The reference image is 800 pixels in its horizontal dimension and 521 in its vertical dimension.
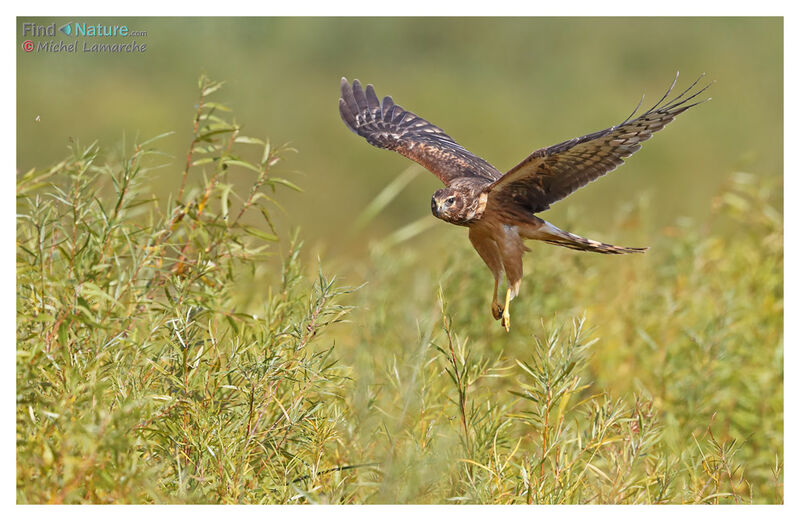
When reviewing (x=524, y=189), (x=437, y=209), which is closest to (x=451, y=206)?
(x=437, y=209)

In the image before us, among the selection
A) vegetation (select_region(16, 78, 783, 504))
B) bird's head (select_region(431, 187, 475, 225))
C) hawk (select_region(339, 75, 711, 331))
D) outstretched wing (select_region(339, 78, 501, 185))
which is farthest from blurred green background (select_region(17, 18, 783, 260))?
vegetation (select_region(16, 78, 783, 504))

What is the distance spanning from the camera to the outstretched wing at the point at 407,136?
5.95 meters

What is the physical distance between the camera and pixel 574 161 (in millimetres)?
4996

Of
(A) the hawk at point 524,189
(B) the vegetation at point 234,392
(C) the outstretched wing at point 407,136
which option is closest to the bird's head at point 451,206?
(A) the hawk at point 524,189

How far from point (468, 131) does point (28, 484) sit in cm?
1138

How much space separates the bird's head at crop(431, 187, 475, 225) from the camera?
4848mm

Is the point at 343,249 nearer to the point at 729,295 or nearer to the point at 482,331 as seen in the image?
the point at 482,331

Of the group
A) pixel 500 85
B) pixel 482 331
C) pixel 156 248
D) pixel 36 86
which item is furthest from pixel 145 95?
pixel 156 248

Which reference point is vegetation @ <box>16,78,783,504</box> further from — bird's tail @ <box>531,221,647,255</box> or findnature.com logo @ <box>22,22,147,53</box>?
bird's tail @ <box>531,221,647,255</box>

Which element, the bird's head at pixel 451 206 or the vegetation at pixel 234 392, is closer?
the vegetation at pixel 234 392

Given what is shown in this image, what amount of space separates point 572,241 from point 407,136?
1.99 metres

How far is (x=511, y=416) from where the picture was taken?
12.7ft

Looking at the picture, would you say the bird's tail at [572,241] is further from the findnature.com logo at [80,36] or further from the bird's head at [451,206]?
the findnature.com logo at [80,36]

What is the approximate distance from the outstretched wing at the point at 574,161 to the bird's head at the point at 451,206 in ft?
0.60
